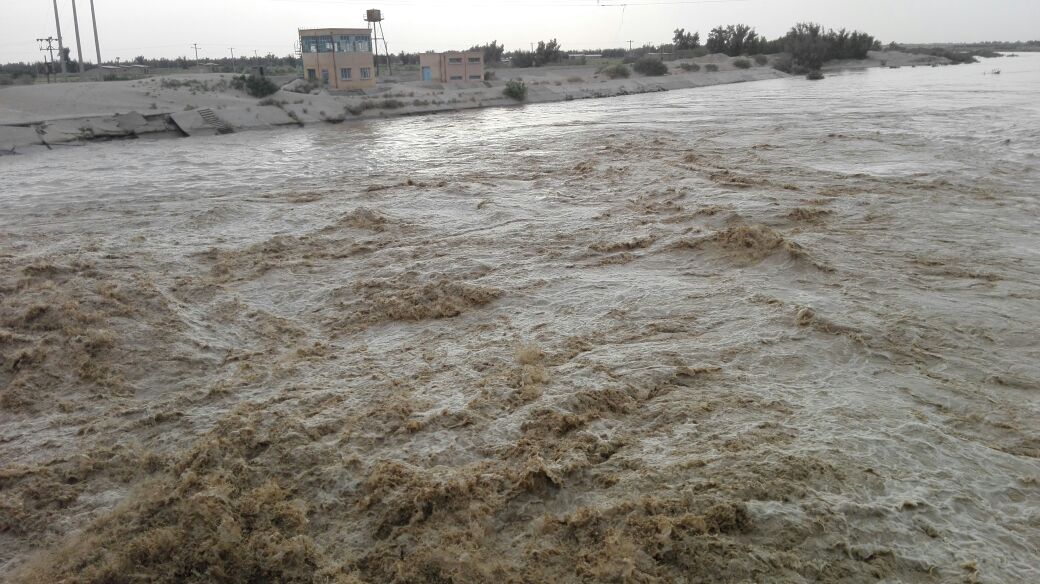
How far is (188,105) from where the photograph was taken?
69.8 ft

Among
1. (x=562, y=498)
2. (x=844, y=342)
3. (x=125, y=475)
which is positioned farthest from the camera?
(x=844, y=342)

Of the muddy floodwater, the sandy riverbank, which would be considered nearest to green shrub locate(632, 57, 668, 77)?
the sandy riverbank

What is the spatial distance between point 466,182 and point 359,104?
48.5 ft

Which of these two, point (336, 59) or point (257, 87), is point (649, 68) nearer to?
point (336, 59)

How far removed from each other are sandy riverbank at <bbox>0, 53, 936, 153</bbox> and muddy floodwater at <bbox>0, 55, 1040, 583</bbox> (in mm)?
10069

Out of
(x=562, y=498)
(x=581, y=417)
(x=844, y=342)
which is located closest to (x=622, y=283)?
(x=844, y=342)

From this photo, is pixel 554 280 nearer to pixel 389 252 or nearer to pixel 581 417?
pixel 389 252

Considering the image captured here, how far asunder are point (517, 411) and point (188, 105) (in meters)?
21.1

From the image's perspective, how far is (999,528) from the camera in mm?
2686

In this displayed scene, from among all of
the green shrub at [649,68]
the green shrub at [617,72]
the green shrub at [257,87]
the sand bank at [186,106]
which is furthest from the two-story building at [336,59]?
the green shrub at [649,68]

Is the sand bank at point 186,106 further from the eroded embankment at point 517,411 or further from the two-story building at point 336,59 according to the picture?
the eroded embankment at point 517,411

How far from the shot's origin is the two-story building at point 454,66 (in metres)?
32.4

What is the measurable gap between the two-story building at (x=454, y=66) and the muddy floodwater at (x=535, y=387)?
24958mm

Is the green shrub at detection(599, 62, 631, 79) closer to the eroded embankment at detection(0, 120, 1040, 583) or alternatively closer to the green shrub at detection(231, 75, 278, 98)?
the green shrub at detection(231, 75, 278, 98)
